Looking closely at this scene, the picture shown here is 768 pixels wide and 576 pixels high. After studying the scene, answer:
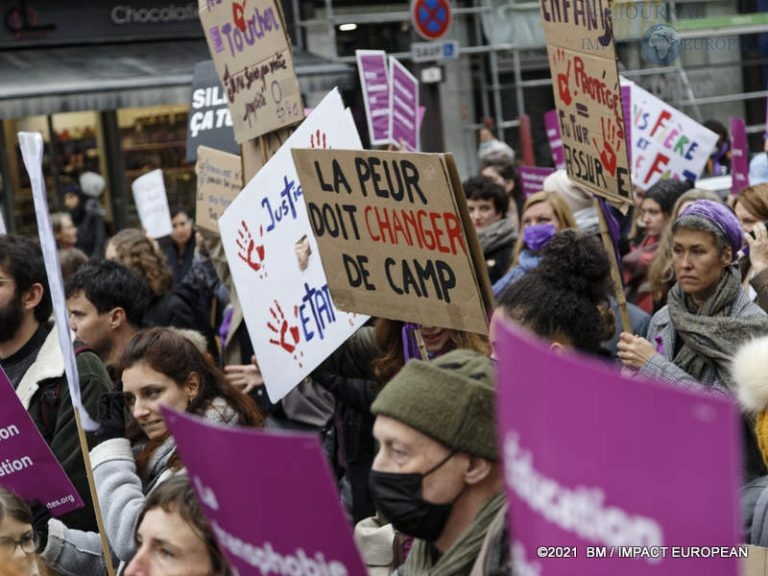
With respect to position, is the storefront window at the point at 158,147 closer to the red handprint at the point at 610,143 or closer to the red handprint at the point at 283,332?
the red handprint at the point at 283,332

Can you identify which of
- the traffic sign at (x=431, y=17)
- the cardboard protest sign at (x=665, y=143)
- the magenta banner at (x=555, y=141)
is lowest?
the traffic sign at (x=431, y=17)

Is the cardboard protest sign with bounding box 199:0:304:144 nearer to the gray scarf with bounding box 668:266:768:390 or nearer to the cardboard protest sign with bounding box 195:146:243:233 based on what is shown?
the cardboard protest sign with bounding box 195:146:243:233

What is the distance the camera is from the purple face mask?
19.9 ft

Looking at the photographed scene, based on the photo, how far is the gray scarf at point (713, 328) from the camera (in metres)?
4.30

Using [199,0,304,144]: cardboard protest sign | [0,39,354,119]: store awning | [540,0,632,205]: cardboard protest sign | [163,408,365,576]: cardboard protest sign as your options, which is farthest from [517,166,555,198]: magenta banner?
[163,408,365,576]: cardboard protest sign

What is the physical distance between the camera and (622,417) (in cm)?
154

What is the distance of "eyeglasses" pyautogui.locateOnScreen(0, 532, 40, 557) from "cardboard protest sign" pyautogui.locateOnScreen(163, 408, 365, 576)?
133cm

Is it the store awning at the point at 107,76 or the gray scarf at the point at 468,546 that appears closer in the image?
the gray scarf at the point at 468,546

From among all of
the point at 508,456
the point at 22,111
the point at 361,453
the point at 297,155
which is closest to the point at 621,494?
the point at 508,456

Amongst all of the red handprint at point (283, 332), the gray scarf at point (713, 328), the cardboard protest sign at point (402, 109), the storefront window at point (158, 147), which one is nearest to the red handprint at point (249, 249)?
the red handprint at point (283, 332)

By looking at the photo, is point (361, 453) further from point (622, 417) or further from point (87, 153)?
point (87, 153)

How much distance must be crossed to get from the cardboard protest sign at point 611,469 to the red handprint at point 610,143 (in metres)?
3.02

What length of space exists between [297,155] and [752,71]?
1768 centimetres

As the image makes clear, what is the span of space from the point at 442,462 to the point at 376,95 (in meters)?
7.80
